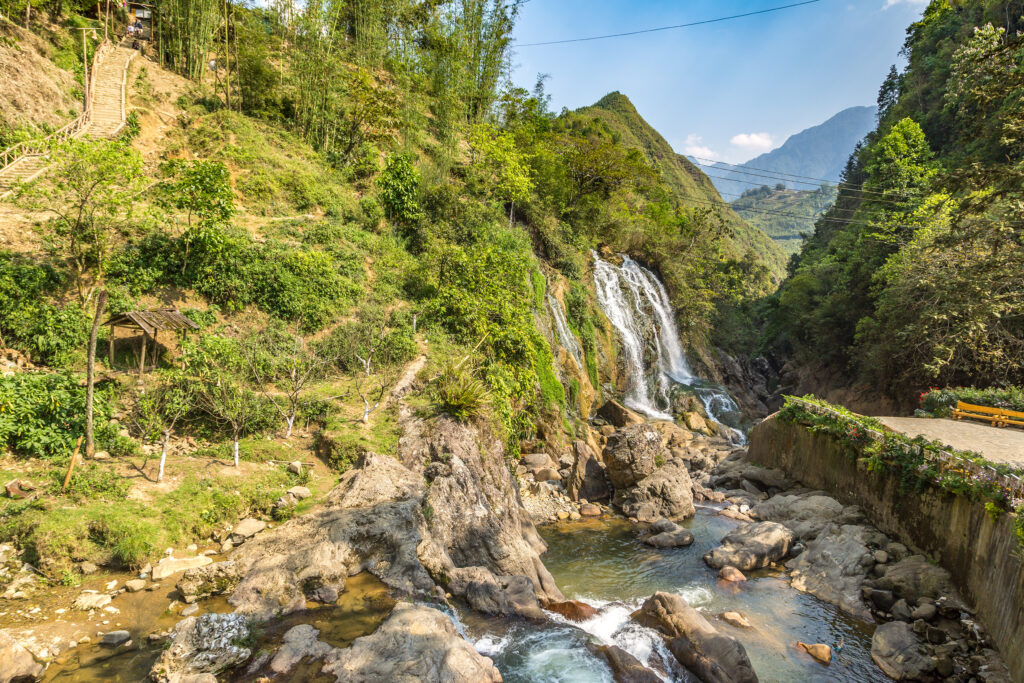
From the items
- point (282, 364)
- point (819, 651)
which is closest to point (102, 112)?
point (282, 364)

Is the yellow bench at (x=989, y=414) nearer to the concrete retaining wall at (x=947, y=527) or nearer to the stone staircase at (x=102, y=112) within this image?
the concrete retaining wall at (x=947, y=527)

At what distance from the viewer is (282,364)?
11484 millimetres

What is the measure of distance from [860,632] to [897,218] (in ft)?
83.1

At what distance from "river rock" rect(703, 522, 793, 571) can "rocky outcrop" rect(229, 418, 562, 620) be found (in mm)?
4422

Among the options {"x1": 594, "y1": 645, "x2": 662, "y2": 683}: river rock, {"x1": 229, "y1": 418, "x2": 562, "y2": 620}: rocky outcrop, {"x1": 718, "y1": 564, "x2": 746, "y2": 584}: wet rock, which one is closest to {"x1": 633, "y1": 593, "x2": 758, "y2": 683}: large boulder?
{"x1": 594, "y1": 645, "x2": 662, "y2": 683}: river rock

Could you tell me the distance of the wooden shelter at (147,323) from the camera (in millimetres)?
9578

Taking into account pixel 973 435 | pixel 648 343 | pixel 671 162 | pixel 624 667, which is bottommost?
pixel 624 667

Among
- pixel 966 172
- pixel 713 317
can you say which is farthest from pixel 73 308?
pixel 713 317

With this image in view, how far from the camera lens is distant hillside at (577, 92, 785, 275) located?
7969 centimetres

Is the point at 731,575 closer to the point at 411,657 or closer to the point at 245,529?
the point at 411,657

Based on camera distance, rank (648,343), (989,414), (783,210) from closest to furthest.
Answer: (989,414) < (648,343) < (783,210)

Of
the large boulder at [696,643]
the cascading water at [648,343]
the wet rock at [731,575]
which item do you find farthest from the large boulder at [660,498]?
the cascading water at [648,343]

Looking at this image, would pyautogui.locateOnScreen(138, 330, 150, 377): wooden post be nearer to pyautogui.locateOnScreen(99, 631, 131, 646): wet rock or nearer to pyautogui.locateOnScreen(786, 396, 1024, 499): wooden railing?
pyautogui.locateOnScreen(99, 631, 131, 646): wet rock

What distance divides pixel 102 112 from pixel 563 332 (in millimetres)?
18264
